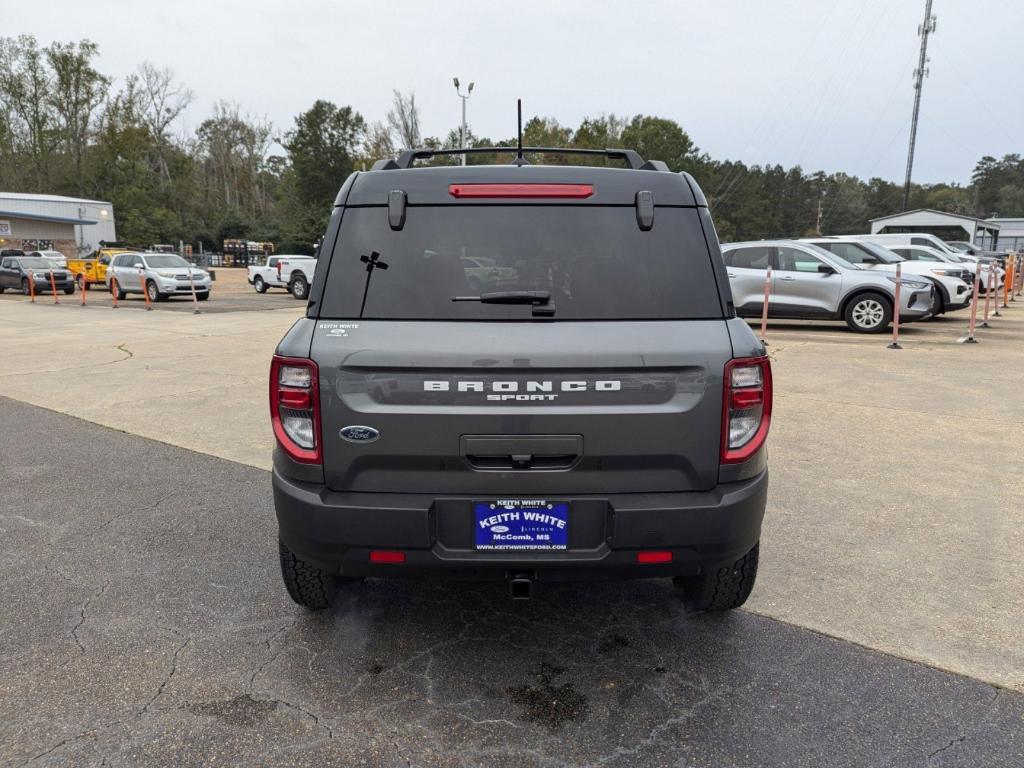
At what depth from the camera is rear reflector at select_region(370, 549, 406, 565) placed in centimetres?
257

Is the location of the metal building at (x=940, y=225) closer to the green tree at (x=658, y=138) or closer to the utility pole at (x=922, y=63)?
the utility pole at (x=922, y=63)

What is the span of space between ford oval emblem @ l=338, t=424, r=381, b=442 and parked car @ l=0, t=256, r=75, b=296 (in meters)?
29.4

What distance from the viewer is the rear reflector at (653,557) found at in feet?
8.41

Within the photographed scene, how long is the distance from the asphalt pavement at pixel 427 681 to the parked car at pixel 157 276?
21.4 meters

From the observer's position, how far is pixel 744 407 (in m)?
2.61

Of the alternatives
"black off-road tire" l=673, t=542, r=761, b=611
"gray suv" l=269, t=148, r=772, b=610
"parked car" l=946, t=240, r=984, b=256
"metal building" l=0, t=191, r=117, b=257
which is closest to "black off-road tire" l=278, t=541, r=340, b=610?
"gray suv" l=269, t=148, r=772, b=610

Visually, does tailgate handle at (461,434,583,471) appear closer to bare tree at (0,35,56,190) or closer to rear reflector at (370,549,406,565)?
rear reflector at (370,549,406,565)

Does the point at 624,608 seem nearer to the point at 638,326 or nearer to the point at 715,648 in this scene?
the point at 715,648

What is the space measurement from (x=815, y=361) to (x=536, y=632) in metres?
8.49

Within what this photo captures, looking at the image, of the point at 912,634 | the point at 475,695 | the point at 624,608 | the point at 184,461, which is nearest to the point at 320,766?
the point at 475,695

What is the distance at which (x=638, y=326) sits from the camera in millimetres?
2559

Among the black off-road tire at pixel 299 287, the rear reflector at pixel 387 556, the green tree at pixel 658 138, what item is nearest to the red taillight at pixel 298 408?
the rear reflector at pixel 387 556

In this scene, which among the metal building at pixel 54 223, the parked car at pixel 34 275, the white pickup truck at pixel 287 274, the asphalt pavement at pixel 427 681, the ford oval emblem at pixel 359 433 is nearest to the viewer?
the asphalt pavement at pixel 427 681

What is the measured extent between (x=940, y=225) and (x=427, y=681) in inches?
2130
